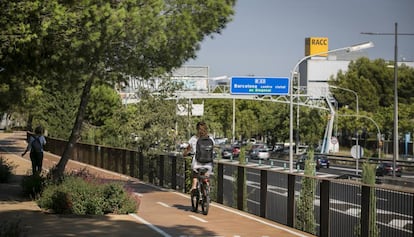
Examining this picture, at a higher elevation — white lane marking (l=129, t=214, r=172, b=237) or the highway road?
the highway road

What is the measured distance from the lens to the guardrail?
8.79m

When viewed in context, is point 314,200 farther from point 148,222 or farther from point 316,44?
point 316,44

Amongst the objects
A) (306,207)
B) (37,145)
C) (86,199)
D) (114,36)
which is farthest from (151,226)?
(37,145)

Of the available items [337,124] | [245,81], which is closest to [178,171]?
[245,81]

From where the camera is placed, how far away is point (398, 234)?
8.63 metres

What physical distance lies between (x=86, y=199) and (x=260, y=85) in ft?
131

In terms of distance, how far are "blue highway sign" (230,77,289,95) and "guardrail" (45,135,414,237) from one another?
104 ft

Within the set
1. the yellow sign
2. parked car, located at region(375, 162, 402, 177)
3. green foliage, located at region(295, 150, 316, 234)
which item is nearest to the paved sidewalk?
green foliage, located at region(295, 150, 316, 234)

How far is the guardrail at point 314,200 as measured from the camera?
8.79 m

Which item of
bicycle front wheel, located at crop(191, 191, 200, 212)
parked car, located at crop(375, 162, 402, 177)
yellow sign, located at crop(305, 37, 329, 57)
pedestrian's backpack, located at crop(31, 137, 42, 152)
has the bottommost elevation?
parked car, located at crop(375, 162, 402, 177)

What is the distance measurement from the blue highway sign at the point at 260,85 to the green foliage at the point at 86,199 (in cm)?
3881

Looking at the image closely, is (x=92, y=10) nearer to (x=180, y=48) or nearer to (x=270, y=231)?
(x=180, y=48)

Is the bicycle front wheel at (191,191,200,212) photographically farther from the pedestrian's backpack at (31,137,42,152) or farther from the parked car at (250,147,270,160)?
the parked car at (250,147,270,160)

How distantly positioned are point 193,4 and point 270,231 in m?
5.18
